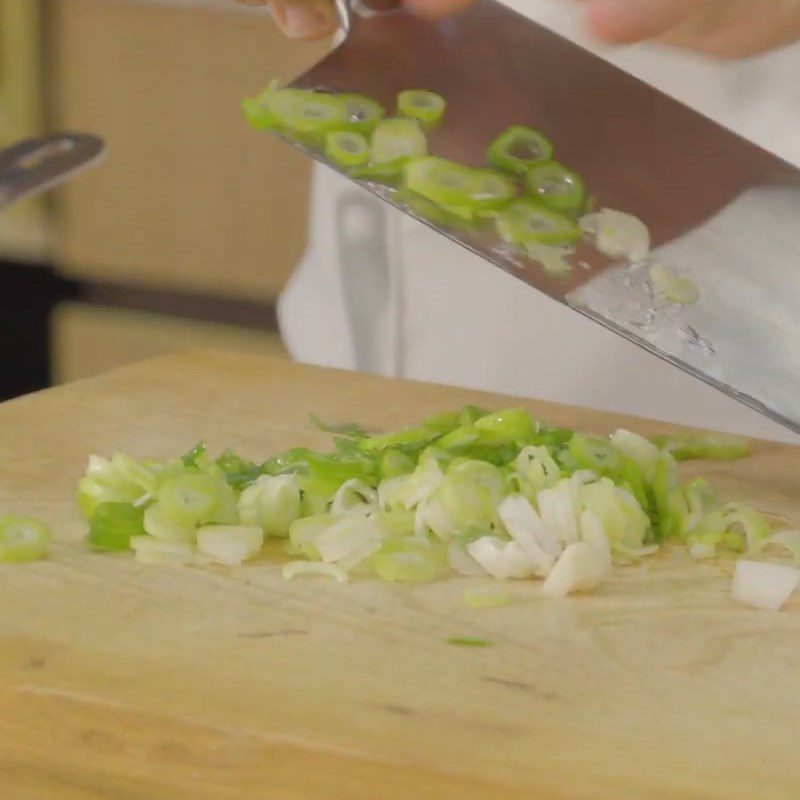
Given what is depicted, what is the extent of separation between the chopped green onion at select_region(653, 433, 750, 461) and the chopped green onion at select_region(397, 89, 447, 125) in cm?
34

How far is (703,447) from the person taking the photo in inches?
51.2

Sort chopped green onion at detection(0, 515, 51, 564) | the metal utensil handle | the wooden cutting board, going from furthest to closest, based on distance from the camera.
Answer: the metal utensil handle, chopped green onion at detection(0, 515, 51, 564), the wooden cutting board

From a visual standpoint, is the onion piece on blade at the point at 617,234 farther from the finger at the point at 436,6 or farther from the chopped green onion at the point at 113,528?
the chopped green onion at the point at 113,528

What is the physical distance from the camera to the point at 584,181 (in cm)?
118

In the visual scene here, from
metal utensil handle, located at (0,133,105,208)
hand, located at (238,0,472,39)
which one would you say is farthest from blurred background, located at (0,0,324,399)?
hand, located at (238,0,472,39)

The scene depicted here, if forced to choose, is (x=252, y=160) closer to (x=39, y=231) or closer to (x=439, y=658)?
(x=39, y=231)

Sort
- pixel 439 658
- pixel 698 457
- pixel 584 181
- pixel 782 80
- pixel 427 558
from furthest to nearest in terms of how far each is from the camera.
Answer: pixel 782 80, pixel 698 457, pixel 584 181, pixel 427 558, pixel 439 658

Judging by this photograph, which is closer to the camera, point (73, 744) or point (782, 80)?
point (73, 744)

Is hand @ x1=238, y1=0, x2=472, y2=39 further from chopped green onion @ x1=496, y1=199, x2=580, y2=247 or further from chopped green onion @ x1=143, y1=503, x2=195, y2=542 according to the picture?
chopped green onion @ x1=143, y1=503, x2=195, y2=542

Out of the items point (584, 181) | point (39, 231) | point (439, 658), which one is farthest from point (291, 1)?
point (39, 231)

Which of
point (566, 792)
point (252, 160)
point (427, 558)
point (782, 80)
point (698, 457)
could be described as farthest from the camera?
point (252, 160)

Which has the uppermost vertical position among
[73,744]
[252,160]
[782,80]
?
[782,80]

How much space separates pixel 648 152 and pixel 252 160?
53.9 inches

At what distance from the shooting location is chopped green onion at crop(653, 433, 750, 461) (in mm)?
1295
